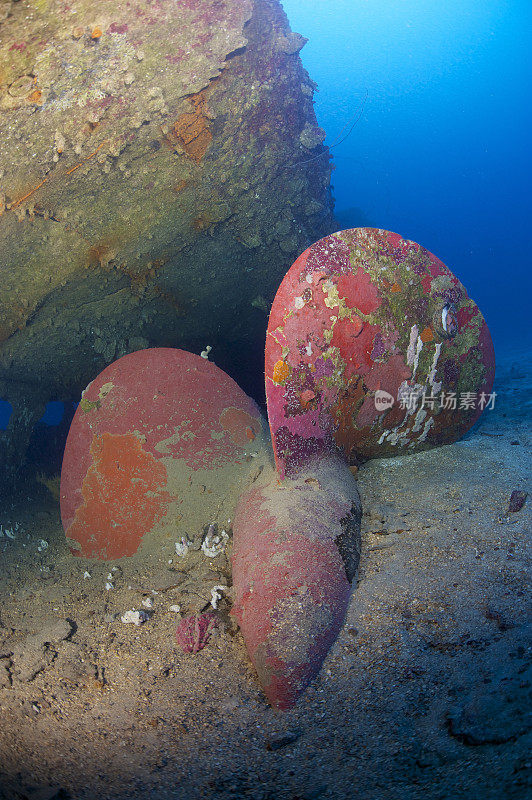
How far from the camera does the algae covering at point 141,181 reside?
9.81 ft

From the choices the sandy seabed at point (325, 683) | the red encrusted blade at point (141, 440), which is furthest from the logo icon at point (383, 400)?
the red encrusted blade at point (141, 440)

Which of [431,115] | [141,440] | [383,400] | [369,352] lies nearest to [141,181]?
[141,440]

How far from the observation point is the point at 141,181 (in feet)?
12.0

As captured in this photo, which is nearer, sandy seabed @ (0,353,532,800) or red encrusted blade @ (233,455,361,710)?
sandy seabed @ (0,353,532,800)

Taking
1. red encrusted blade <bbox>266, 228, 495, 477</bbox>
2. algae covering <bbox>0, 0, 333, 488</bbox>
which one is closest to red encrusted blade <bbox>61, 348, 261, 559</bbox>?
red encrusted blade <bbox>266, 228, 495, 477</bbox>

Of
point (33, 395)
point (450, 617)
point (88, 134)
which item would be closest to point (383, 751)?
point (450, 617)

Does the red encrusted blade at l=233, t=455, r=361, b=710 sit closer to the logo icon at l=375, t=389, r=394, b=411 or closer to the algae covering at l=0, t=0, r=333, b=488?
the logo icon at l=375, t=389, r=394, b=411

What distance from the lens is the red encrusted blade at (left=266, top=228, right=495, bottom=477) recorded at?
2.57m

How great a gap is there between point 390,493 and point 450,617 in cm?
110

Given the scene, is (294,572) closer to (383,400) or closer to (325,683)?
(325,683)

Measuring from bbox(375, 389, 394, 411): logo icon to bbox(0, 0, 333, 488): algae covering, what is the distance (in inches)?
99.9

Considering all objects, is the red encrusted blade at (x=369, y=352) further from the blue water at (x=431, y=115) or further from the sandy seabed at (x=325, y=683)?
the blue water at (x=431, y=115)

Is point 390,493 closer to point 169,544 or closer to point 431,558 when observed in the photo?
point 431,558

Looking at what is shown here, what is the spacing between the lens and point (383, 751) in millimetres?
1440
